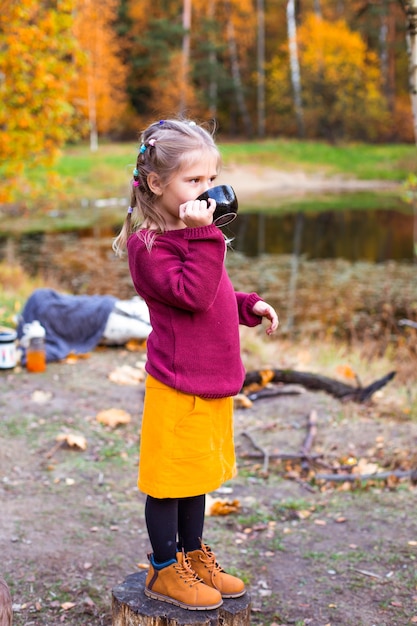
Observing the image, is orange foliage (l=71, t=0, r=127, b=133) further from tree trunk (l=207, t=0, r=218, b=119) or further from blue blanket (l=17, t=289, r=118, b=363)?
blue blanket (l=17, t=289, r=118, b=363)

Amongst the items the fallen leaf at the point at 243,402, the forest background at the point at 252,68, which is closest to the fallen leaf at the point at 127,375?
the fallen leaf at the point at 243,402

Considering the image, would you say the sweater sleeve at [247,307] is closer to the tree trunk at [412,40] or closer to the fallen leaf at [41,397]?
the tree trunk at [412,40]

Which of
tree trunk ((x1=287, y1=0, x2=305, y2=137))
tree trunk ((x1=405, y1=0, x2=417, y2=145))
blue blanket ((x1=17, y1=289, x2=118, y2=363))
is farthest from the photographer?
tree trunk ((x1=287, y1=0, x2=305, y2=137))

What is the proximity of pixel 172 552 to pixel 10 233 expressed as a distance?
1795 centimetres

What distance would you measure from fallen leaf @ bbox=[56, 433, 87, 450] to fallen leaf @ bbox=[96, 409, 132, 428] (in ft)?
1.22

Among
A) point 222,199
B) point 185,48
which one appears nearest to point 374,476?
point 222,199

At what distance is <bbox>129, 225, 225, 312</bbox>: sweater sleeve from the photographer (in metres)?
2.55

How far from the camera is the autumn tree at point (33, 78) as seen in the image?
10.1m

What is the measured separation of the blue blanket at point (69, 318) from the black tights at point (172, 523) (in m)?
4.56

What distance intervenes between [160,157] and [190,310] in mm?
527

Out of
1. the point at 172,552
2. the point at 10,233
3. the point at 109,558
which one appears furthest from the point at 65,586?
the point at 10,233

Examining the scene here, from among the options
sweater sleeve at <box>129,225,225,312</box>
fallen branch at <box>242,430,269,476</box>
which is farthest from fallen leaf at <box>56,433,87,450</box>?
sweater sleeve at <box>129,225,225,312</box>

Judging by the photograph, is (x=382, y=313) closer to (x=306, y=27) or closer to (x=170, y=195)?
(x=170, y=195)

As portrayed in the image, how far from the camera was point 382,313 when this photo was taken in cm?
1127
